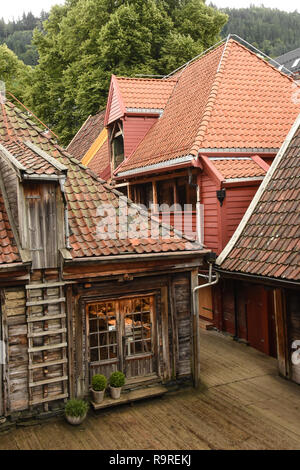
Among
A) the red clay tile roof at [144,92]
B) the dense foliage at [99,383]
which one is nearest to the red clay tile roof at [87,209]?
the dense foliage at [99,383]

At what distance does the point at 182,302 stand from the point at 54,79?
20671mm

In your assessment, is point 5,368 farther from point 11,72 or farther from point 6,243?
point 11,72

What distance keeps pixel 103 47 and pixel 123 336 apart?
17456 mm

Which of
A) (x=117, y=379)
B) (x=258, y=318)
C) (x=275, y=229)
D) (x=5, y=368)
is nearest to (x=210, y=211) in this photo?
(x=275, y=229)

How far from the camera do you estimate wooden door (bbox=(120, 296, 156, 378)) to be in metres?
8.37

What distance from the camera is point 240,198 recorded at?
1193cm

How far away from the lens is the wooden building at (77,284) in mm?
7160

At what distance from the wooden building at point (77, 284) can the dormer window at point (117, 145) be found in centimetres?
765

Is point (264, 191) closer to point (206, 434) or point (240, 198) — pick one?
point (240, 198)

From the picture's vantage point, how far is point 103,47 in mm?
21188

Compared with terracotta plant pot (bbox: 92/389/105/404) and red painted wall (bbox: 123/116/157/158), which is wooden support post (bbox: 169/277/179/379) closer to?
terracotta plant pot (bbox: 92/389/105/404)

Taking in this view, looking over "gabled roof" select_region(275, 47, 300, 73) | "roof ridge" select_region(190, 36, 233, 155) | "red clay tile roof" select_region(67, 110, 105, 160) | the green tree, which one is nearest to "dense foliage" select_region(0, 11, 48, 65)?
"gabled roof" select_region(275, 47, 300, 73)

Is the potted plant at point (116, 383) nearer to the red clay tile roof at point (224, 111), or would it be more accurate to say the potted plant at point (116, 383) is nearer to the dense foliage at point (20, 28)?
the red clay tile roof at point (224, 111)

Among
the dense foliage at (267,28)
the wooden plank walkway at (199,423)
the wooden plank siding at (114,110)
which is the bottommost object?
the wooden plank walkway at (199,423)
